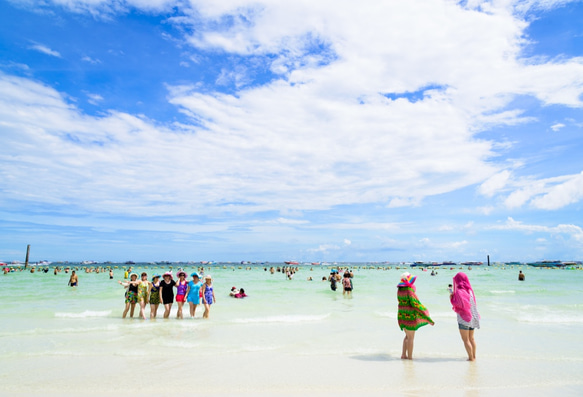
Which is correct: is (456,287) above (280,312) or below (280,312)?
above

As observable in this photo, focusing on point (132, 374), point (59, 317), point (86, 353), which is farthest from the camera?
point (59, 317)

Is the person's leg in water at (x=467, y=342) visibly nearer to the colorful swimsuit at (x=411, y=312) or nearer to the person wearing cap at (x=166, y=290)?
the colorful swimsuit at (x=411, y=312)

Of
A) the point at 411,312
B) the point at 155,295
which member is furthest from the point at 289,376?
the point at 155,295

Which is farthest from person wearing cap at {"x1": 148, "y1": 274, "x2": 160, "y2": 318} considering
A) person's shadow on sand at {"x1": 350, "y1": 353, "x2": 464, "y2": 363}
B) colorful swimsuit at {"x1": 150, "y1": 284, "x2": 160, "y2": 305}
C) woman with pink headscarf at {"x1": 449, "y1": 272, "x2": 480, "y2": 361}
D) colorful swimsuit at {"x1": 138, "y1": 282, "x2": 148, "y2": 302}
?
woman with pink headscarf at {"x1": 449, "y1": 272, "x2": 480, "y2": 361}

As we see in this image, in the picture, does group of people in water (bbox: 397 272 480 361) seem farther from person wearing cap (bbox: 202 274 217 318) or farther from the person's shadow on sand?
person wearing cap (bbox: 202 274 217 318)

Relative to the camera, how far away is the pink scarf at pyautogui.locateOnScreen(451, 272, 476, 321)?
24.6 feet

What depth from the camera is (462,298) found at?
7.54 meters

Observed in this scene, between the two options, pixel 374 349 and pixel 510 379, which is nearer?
pixel 510 379

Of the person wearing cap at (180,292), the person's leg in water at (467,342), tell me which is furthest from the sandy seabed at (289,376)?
the person wearing cap at (180,292)

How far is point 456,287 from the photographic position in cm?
775

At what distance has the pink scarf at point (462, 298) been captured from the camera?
7512mm

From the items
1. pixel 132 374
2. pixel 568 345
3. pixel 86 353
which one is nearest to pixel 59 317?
pixel 86 353

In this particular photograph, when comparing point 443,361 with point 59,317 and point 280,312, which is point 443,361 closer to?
point 280,312

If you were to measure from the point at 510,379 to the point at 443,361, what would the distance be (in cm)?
134
